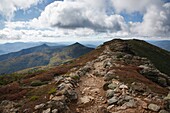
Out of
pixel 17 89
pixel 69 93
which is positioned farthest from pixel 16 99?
pixel 69 93

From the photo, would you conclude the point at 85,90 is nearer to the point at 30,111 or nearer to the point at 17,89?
the point at 30,111

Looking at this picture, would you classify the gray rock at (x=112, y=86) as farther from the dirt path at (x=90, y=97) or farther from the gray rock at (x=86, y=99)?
the gray rock at (x=86, y=99)

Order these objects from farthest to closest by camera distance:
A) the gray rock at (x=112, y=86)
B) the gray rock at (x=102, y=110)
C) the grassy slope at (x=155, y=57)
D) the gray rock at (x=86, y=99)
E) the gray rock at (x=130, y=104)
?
the grassy slope at (x=155, y=57) → the gray rock at (x=112, y=86) → the gray rock at (x=86, y=99) → the gray rock at (x=130, y=104) → the gray rock at (x=102, y=110)

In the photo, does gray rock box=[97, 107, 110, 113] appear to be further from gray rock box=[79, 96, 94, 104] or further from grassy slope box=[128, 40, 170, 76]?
grassy slope box=[128, 40, 170, 76]

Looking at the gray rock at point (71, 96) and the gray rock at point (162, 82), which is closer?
the gray rock at point (71, 96)

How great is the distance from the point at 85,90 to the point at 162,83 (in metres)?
17.9

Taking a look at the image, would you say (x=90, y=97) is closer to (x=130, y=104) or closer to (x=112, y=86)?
(x=112, y=86)

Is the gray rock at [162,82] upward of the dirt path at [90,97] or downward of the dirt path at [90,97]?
downward

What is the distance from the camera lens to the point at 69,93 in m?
18.9

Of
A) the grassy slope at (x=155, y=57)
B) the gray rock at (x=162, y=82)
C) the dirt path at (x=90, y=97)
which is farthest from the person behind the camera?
the grassy slope at (x=155, y=57)

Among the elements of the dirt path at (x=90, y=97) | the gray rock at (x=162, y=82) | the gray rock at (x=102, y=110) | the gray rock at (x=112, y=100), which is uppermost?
the gray rock at (x=112, y=100)

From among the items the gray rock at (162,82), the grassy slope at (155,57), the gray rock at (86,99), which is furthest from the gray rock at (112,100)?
the grassy slope at (155,57)

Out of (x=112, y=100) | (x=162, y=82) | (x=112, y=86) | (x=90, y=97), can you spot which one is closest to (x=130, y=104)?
(x=112, y=100)

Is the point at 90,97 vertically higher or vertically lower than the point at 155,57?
higher
